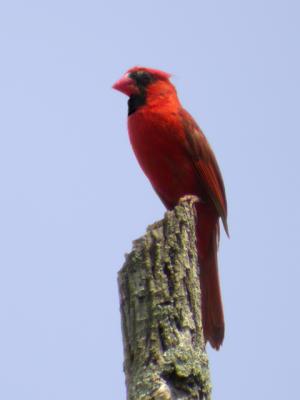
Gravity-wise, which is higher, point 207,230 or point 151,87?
point 151,87

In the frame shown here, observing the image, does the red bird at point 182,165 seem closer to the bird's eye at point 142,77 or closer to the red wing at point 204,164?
the red wing at point 204,164

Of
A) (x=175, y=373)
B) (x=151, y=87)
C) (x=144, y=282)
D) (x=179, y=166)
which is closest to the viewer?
(x=175, y=373)

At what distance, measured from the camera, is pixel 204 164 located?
513cm

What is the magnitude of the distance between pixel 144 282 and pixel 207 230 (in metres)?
2.23

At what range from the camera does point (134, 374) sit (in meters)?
2.84

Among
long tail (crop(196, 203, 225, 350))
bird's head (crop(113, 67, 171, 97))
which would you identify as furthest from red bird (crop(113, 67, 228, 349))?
bird's head (crop(113, 67, 171, 97))

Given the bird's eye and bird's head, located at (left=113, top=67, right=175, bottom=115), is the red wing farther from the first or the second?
the bird's eye

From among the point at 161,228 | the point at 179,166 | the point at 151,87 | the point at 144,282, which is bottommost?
the point at 144,282

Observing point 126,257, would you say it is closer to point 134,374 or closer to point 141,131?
point 134,374

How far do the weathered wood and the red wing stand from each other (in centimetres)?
189

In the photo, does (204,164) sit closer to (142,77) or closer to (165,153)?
(165,153)

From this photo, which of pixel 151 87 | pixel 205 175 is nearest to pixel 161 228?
pixel 205 175

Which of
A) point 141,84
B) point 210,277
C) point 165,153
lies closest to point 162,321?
point 210,277

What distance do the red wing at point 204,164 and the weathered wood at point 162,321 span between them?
1.89m
